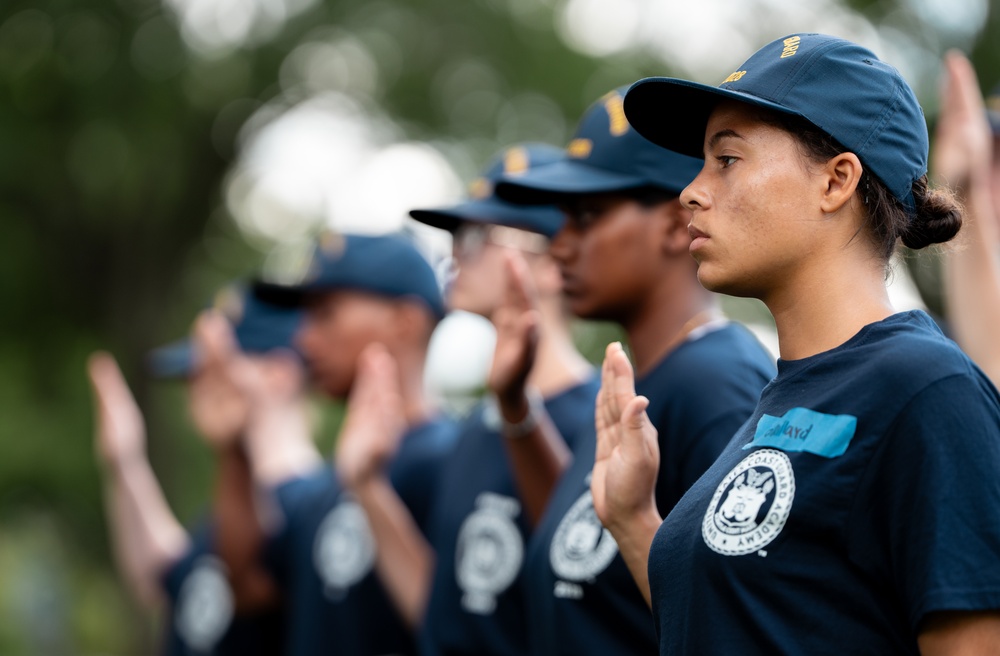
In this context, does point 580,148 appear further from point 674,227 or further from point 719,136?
point 719,136

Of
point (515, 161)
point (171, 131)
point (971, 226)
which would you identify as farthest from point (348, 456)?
point (171, 131)

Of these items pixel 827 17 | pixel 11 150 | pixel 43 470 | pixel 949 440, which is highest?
pixel 949 440

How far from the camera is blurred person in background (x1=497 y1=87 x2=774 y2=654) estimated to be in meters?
2.86

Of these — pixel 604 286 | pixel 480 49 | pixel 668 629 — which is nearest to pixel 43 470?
pixel 480 49

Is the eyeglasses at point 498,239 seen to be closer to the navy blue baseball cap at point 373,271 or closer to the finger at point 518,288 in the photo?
the finger at point 518,288

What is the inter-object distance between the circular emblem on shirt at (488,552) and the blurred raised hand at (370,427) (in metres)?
0.67

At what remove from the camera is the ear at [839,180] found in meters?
2.09

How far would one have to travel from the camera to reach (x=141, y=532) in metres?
6.73

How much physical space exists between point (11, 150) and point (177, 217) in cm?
191

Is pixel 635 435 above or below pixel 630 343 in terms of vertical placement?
above

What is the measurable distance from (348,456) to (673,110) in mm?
2515

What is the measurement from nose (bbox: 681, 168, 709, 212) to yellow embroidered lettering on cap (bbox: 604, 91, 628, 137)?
1.10 m

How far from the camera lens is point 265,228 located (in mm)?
15516

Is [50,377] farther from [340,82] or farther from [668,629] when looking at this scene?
[668,629]
